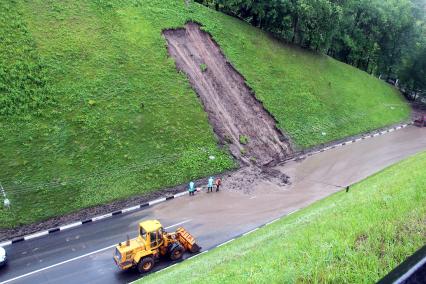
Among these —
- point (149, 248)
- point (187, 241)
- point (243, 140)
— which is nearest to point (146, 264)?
point (149, 248)

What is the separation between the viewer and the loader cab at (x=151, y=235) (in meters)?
19.7

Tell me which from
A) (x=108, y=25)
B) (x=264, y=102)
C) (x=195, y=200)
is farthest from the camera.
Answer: (x=264, y=102)

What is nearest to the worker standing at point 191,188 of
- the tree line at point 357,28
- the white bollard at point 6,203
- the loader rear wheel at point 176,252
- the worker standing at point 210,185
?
the worker standing at point 210,185

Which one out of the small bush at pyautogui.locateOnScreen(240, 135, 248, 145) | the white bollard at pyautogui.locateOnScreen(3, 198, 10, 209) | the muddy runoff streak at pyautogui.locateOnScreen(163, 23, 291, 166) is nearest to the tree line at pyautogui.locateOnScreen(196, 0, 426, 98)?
the muddy runoff streak at pyautogui.locateOnScreen(163, 23, 291, 166)

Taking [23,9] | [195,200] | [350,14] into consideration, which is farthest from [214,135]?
[350,14]

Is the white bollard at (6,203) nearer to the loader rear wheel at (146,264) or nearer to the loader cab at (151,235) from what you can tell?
the loader cab at (151,235)

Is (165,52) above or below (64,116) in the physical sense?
above

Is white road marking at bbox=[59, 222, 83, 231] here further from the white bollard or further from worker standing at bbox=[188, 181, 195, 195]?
worker standing at bbox=[188, 181, 195, 195]

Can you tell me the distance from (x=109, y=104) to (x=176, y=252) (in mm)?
15138

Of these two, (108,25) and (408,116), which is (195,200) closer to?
(108,25)

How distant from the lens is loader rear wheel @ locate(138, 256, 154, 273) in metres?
19.4

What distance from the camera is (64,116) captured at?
28.1 meters

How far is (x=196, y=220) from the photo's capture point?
25.0 m

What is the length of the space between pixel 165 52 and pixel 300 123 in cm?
1627
